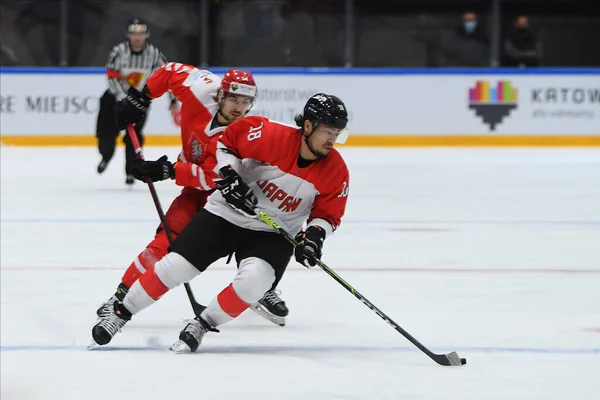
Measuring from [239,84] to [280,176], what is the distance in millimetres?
486

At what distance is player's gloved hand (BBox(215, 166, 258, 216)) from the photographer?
3.49 meters

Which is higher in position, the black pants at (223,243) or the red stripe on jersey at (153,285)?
the black pants at (223,243)

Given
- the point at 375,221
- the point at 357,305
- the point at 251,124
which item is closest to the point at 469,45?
the point at 375,221

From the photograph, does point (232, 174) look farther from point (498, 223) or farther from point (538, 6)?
point (538, 6)

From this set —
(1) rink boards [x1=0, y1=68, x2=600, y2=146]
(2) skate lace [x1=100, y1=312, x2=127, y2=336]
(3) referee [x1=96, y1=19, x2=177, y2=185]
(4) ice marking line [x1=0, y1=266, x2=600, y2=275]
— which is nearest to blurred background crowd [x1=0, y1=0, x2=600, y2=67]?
(1) rink boards [x1=0, y1=68, x2=600, y2=146]

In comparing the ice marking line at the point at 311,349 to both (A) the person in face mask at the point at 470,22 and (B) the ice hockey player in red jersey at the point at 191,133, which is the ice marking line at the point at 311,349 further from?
(A) the person in face mask at the point at 470,22

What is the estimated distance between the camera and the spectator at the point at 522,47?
38.7 feet

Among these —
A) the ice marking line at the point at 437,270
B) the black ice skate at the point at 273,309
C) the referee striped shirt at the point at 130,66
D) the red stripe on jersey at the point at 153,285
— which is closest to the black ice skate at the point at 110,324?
the red stripe on jersey at the point at 153,285

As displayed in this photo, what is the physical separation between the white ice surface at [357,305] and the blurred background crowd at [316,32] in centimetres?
390

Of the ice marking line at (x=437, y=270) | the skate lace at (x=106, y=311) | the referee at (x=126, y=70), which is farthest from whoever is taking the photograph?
the referee at (x=126, y=70)

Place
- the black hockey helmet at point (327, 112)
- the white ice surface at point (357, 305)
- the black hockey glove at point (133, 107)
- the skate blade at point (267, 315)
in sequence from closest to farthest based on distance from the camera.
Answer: the white ice surface at point (357, 305)
the black hockey helmet at point (327, 112)
the skate blade at point (267, 315)
the black hockey glove at point (133, 107)

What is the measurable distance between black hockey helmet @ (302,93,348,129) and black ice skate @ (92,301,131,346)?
872 mm

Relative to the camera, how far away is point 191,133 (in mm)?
4141

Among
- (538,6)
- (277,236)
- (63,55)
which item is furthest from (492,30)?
(277,236)
